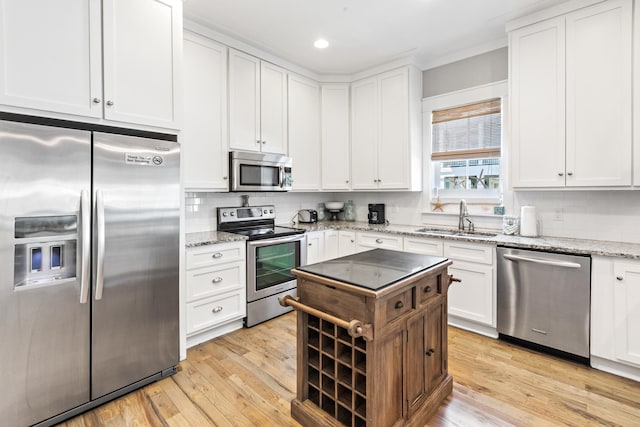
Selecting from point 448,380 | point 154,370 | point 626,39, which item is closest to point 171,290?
point 154,370

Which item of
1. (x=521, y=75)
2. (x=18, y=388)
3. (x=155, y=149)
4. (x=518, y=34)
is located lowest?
(x=18, y=388)

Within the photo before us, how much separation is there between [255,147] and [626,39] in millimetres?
3246

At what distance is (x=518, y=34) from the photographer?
2.85 meters

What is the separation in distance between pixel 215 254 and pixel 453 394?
2.12 m

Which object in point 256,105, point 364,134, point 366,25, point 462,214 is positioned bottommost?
point 462,214

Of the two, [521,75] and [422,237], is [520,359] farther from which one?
[521,75]

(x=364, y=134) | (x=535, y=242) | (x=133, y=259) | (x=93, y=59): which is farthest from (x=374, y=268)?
Result: (x=364, y=134)

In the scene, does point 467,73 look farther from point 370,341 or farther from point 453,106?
point 370,341

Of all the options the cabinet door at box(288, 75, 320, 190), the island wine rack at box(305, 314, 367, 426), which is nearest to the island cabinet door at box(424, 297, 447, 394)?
the island wine rack at box(305, 314, 367, 426)

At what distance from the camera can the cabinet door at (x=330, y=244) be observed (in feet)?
12.8

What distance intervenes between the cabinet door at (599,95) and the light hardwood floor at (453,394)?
59.1 inches

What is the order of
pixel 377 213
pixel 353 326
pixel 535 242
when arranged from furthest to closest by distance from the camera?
pixel 377 213 → pixel 535 242 → pixel 353 326

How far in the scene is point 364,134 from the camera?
412 centimetres

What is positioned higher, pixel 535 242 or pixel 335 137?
pixel 335 137
